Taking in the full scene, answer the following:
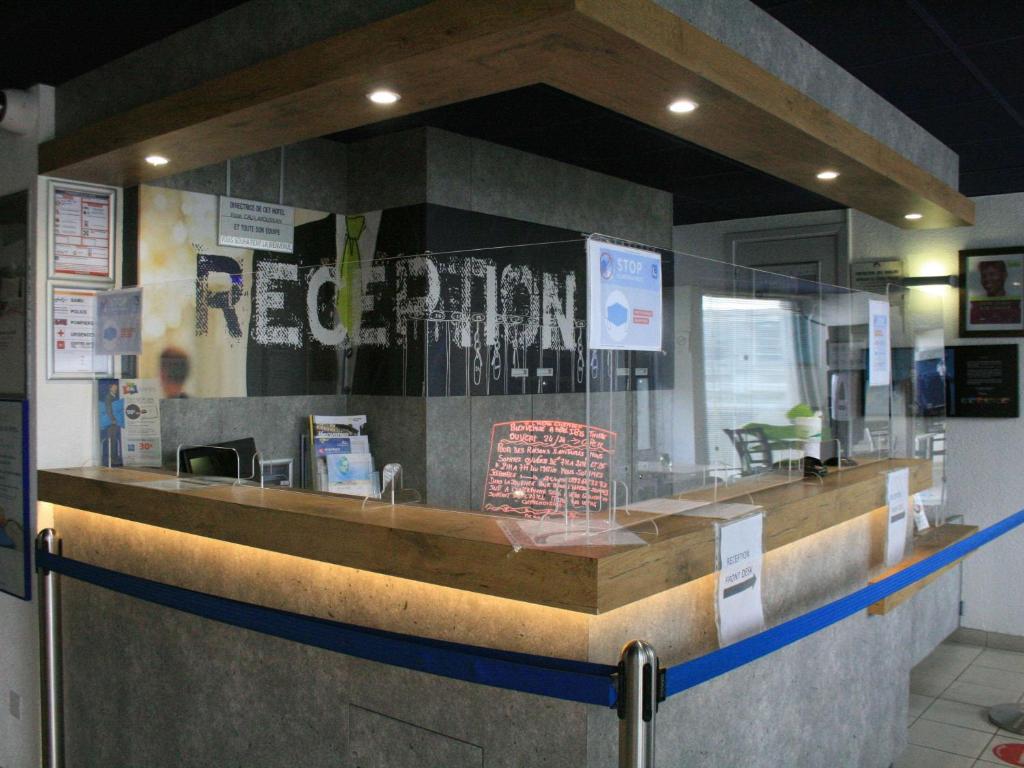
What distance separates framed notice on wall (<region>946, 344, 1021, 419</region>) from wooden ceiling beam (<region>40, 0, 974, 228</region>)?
2712mm

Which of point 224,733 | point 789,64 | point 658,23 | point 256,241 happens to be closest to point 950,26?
point 789,64

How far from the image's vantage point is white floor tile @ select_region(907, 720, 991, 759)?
401 centimetres

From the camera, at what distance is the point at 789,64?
2969 millimetres

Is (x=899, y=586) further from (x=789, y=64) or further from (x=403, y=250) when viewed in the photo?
(x=403, y=250)

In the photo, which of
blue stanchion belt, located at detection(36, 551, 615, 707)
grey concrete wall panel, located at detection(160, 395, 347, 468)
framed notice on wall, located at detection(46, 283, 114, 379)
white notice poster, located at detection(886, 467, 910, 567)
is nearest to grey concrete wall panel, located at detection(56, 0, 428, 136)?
framed notice on wall, located at detection(46, 283, 114, 379)

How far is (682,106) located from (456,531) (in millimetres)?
1400

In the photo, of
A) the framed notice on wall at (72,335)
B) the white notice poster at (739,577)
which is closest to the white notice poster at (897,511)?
the white notice poster at (739,577)

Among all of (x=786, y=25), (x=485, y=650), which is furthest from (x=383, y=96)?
(x=485, y=650)

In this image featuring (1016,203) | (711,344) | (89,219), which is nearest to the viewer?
(711,344)

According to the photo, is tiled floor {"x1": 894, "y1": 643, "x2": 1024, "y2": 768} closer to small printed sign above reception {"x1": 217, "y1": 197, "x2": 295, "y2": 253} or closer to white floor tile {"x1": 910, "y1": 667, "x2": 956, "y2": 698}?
white floor tile {"x1": 910, "y1": 667, "x2": 956, "y2": 698}

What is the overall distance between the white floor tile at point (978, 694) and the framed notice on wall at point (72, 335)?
4379mm

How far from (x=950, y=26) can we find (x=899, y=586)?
1.83 metres

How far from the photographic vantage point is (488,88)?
7.97ft

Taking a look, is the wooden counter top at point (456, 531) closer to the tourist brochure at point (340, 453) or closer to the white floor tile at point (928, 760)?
the tourist brochure at point (340, 453)
